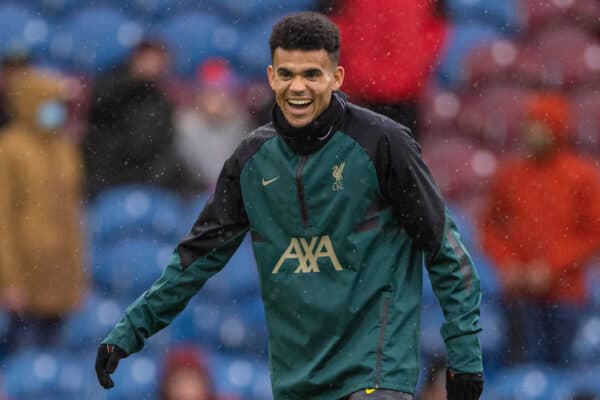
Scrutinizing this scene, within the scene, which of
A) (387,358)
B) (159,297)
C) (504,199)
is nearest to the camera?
(387,358)

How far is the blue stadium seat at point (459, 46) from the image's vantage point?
7.82 meters

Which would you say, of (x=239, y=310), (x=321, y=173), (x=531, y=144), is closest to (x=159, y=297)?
(x=321, y=173)

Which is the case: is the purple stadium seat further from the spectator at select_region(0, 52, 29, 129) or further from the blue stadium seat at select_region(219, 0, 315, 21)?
the spectator at select_region(0, 52, 29, 129)

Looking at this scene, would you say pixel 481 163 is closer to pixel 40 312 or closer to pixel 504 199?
pixel 504 199

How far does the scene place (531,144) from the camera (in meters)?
7.81

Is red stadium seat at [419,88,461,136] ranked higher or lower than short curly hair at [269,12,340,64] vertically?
lower

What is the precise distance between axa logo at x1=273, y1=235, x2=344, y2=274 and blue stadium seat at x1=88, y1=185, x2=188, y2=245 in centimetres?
331

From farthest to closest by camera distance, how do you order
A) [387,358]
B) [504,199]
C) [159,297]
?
[504,199]
[159,297]
[387,358]

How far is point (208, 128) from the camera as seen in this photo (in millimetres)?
7848

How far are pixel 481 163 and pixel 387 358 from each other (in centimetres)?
347

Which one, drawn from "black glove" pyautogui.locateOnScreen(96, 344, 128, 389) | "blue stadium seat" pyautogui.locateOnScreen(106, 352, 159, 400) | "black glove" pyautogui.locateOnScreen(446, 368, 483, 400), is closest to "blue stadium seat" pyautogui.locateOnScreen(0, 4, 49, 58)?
"blue stadium seat" pyautogui.locateOnScreen(106, 352, 159, 400)

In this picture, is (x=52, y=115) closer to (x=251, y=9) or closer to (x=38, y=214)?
(x=38, y=214)

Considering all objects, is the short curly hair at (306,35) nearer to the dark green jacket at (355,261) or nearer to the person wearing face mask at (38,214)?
the dark green jacket at (355,261)

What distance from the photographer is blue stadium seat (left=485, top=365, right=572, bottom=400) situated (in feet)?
25.5
